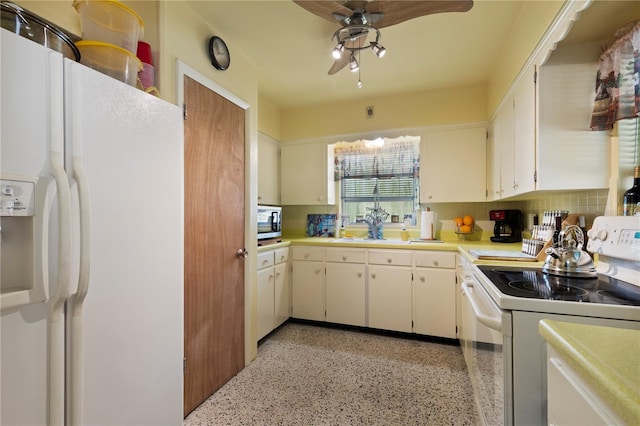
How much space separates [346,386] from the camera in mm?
1943

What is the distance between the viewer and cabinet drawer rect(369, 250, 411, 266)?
2619 mm

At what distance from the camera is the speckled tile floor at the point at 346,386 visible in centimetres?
165

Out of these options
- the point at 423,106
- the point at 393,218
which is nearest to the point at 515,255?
the point at 393,218

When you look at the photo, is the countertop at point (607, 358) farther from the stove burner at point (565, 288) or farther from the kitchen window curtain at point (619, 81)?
the kitchen window curtain at point (619, 81)

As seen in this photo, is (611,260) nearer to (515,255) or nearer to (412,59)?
(515,255)

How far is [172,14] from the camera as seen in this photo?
5.21 ft

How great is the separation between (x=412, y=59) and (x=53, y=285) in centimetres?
270

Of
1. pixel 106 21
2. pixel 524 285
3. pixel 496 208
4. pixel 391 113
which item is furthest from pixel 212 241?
pixel 496 208

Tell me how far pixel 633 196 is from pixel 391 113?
2220 millimetres

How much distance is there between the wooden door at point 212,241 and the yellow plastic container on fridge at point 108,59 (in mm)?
481

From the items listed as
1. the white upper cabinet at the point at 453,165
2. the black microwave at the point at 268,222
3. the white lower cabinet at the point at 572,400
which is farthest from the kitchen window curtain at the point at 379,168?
the white lower cabinet at the point at 572,400

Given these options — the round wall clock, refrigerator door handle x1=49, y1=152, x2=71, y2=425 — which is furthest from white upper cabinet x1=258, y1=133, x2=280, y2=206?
refrigerator door handle x1=49, y1=152, x2=71, y2=425

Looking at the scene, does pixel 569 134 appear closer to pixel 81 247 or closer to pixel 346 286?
pixel 346 286

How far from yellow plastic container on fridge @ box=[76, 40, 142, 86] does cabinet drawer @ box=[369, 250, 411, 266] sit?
90.6 inches
